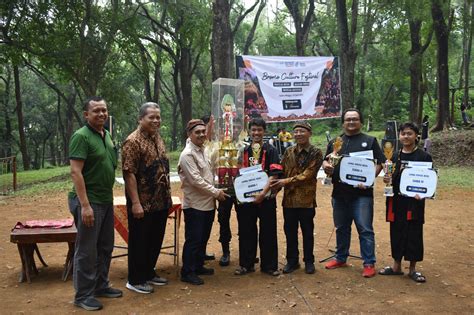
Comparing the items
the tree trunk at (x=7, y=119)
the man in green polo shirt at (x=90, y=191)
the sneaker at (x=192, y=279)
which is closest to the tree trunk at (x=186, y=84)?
the tree trunk at (x=7, y=119)

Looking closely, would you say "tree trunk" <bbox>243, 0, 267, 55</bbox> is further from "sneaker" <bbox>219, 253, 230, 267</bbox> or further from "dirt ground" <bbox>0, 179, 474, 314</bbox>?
"sneaker" <bbox>219, 253, 230, 267</bbox>

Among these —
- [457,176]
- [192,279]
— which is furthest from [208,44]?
[192,279]

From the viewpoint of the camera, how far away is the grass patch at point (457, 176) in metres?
11.0

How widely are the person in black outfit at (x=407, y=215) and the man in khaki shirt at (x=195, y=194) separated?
1.80 meters

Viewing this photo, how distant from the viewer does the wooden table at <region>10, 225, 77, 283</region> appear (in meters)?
4.52

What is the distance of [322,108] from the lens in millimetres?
10609

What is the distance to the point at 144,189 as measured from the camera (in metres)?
4.21

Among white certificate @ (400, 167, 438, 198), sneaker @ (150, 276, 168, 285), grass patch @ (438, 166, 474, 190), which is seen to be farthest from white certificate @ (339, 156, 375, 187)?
grass patch @ (438, 166, 474, 190)

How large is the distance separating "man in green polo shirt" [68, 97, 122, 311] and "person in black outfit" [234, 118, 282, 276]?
1.46 meters

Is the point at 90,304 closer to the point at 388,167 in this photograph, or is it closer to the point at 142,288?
the point at 142,288

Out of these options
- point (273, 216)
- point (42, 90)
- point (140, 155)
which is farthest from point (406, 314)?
point (42, 90)

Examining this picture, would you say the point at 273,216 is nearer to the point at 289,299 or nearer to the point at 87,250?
the point at 289,299

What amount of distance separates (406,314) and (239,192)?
1897 millimetres

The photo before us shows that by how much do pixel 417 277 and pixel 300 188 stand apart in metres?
1.49
